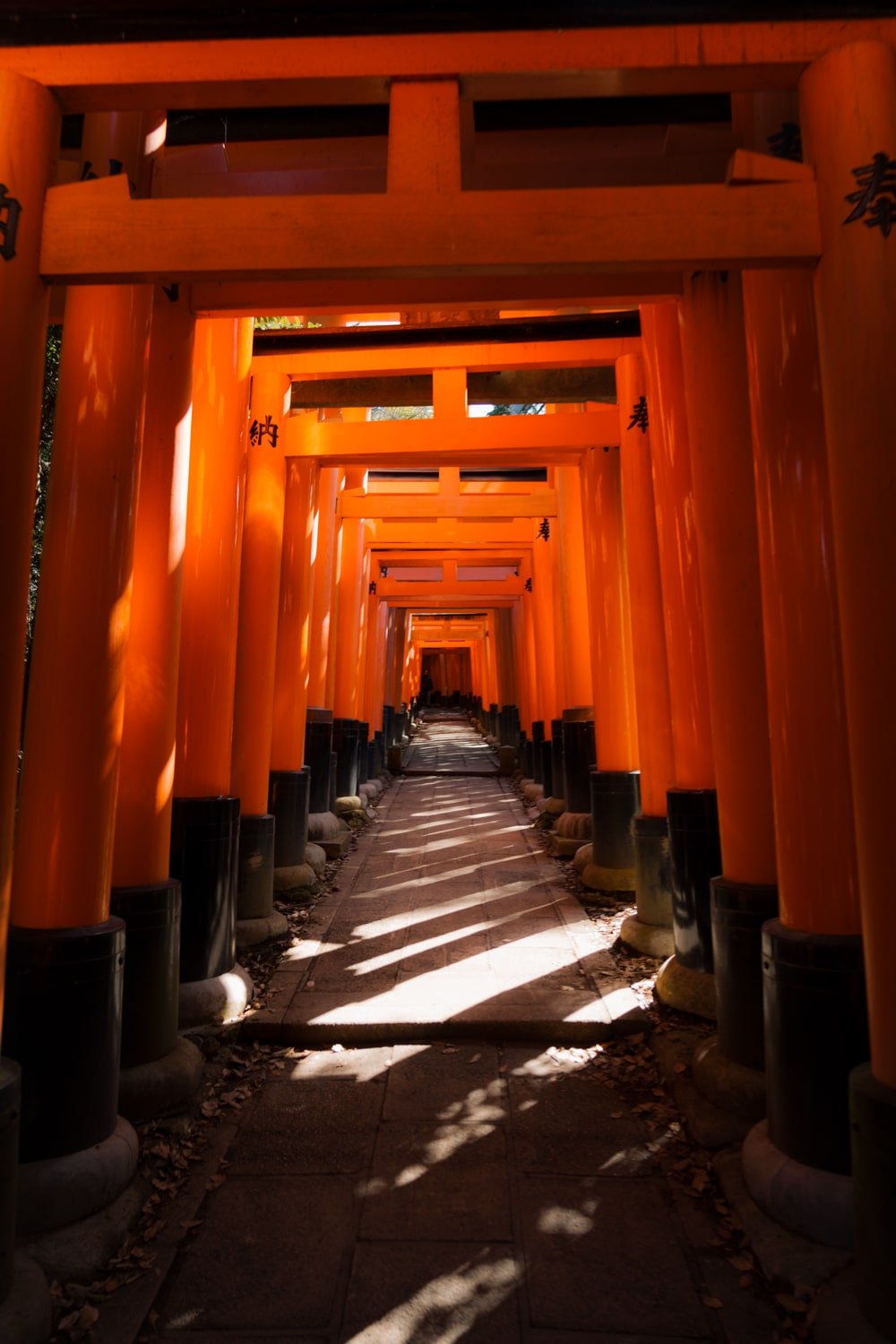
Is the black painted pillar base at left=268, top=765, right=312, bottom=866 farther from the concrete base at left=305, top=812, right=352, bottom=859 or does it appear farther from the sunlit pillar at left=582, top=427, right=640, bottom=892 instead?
the sunlit pillar at left=582, top=427, right=640, bottom=892

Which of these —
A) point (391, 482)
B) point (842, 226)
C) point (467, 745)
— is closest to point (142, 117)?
point (842, 226)

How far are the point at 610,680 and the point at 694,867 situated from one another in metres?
2.78

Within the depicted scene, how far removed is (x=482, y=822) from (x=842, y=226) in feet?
29.0

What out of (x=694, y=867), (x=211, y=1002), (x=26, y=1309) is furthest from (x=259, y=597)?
(x=26, y=1309)

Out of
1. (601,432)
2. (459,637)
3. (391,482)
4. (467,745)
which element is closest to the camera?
(601,432)

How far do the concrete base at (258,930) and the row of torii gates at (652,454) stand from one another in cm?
94

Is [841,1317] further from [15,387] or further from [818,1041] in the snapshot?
[15,387]

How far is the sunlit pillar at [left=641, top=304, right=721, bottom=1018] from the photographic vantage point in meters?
4.14

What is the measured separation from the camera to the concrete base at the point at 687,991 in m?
3.96

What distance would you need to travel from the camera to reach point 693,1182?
274 centimetres

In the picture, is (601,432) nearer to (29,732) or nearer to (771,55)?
(771,55)

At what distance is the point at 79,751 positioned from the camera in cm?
275

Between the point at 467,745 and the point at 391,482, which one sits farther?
the point at 467,745

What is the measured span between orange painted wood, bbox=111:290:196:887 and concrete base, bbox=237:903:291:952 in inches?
74.6
